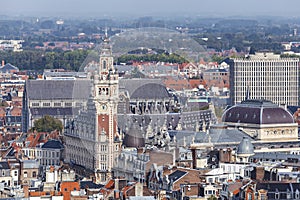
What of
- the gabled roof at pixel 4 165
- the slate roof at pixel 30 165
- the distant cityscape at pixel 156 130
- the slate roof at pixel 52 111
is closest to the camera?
the distant cityscape at pixel 156 130

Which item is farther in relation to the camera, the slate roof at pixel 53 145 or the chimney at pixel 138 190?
the slate roof at pixel 53 145

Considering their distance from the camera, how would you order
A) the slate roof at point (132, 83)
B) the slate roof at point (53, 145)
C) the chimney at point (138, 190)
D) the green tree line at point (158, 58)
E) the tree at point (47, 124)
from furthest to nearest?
the green tree line at point (158, 58)
the tree at point (47, 124)
the slate roof at point (132, 83)
the slate roof at point (53, 145)
the chimney at point (138, 190)

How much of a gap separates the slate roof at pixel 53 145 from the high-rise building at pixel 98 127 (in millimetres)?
544

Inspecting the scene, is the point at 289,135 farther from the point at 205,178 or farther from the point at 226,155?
the point at 205,178

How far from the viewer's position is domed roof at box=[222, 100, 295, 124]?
3551 inches

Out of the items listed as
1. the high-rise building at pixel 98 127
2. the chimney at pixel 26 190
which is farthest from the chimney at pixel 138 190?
the high-rise building at pixel 98 127

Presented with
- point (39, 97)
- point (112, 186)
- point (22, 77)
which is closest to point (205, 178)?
→ point (112, 186)

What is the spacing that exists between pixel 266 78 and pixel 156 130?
50651mm

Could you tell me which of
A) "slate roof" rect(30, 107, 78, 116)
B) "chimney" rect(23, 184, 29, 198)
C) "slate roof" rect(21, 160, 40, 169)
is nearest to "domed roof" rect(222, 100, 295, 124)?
"slate roof" rect(21, 160, 40, 169)

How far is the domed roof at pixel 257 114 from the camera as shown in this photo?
296 feet

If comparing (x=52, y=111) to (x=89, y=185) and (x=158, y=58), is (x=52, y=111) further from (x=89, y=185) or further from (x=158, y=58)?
(x=89, y=185)

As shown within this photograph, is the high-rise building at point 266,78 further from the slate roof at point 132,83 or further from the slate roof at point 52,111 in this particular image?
the slate roof at point 132,83

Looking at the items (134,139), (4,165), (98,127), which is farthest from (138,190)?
(98,127)

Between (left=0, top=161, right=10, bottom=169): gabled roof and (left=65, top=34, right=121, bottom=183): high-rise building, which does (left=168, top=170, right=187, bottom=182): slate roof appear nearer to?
(left=0, top=161, right=10, bottom=169): gabled roof
